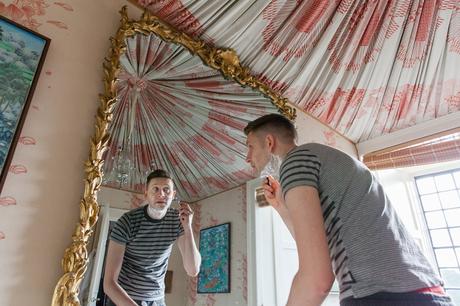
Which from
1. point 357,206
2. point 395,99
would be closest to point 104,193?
point 357,206

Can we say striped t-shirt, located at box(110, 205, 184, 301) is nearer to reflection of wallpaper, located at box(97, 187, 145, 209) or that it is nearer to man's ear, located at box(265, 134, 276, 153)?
reflection of wallpaper, located at box(97, 187, 145, 209)

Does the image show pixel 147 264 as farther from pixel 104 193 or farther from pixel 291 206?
pixel 291 206

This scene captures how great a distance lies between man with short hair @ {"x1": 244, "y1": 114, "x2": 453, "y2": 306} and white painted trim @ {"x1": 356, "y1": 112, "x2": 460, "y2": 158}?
158 cm

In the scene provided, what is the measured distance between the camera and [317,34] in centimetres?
152

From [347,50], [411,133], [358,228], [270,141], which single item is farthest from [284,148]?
[411,133]

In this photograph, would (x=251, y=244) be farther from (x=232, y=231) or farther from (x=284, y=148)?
(x=284, y=148)

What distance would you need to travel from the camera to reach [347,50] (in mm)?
1613

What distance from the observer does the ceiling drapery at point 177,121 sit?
102 centimetres

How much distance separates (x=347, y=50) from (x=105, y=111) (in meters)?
1.32

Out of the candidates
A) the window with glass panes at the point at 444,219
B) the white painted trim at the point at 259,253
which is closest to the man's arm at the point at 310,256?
the white painted trim at the point at 259,253

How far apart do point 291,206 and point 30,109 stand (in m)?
0.73

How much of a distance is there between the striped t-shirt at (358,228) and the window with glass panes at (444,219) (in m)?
1.91

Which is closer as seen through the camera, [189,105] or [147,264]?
[147,264]

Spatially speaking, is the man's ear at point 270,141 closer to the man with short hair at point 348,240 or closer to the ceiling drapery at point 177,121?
the man with short hair at point 348,240
